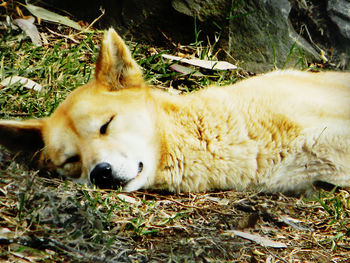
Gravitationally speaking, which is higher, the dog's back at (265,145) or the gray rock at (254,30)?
the gray rock at (254,30)

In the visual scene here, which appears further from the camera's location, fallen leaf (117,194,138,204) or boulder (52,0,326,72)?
boulder (52,0,326,72)

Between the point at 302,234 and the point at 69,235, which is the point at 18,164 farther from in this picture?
the point at 302,234

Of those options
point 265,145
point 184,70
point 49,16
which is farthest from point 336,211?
point 49,16

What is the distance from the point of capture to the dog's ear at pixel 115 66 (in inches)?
159

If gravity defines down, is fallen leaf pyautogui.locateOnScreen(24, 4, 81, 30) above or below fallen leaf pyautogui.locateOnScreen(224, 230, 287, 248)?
above

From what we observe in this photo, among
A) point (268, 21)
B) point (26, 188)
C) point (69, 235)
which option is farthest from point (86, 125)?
point (268, 21)

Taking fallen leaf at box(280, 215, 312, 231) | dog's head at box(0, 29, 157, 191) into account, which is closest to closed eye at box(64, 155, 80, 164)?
dog's head at box(0, 29, 157, 191)

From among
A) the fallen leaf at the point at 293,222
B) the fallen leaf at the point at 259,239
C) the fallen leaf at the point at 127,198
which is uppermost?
the fallen leaf at the point at 259,239

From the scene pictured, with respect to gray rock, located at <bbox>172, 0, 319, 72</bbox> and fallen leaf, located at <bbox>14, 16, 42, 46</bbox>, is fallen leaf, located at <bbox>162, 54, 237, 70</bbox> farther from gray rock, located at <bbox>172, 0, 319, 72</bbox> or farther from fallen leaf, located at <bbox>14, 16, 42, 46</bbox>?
fallen leaf, located at <bbox>14, 16, 42, 46</bbox>

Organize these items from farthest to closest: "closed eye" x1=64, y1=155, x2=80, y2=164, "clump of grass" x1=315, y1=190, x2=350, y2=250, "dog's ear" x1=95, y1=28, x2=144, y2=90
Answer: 1. "dog's ear" x1=95, y1=28, x2=144, y2=90
2. "closed eye" x1=64, y1=155, x2=80, y2=164
3. "clump of grass" x1=315, y1=190, x2=350, y2=250

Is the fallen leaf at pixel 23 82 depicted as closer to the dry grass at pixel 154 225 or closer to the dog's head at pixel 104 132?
the dog's head at pixel 104 132

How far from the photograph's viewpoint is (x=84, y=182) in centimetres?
382

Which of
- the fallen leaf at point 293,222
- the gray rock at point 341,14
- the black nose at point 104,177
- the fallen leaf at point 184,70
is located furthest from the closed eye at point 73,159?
Result: the gray rock at point 341,14

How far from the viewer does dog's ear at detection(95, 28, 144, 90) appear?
4039 mm
